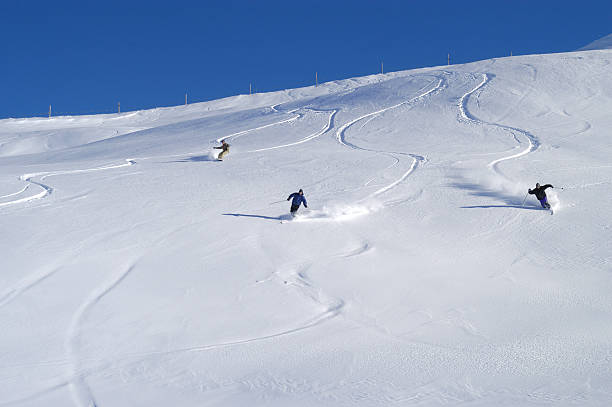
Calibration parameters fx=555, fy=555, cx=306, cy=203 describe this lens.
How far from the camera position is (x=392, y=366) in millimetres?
6465

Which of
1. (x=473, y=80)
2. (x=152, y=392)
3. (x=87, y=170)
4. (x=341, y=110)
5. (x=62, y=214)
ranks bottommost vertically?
(x=152, y=392)

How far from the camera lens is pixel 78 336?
7262 mm

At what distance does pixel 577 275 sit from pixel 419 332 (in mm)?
3510

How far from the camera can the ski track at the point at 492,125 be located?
1834 centimetres

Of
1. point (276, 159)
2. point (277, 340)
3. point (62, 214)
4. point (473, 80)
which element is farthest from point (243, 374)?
point (473, 80)

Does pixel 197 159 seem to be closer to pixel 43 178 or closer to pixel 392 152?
pixel 43 178

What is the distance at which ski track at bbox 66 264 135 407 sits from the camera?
19.1 ft

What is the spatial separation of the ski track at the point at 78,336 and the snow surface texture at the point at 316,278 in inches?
1.0

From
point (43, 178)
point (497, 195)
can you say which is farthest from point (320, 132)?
point (497, 195)

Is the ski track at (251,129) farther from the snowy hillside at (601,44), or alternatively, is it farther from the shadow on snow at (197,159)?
the snowy hillside at (601,44)

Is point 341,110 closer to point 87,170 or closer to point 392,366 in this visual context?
point 87,170

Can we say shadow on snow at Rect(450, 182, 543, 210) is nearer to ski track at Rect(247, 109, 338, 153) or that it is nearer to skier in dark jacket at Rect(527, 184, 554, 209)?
skier in dark jacket at Rect(527, 184, 554, 209)

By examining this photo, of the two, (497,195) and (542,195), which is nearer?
(542,195)

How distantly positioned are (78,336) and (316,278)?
3.80 metres
